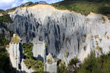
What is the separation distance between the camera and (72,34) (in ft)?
80.8

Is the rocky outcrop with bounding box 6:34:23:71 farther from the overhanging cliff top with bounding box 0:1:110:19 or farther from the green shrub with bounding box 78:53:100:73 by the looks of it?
the overhanging cliff top with bounding box 0:1:110:19

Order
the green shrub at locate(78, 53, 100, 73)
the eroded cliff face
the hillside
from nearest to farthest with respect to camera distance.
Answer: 1. the green shrub at locate(78, 53, 100, 73)
2. the hillside
3. the eroded cliff face

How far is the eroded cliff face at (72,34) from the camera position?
22.5 m

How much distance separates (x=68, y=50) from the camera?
23688 millimetres

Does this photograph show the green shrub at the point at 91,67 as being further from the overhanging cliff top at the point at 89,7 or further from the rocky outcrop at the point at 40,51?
A: the overhanging cliff top at the point at 89,7

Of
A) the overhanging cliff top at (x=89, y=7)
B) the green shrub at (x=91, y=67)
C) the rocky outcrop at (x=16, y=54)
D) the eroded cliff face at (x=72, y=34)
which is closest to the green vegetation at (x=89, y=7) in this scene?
the overhanging cliff top at (x=89, y=7)

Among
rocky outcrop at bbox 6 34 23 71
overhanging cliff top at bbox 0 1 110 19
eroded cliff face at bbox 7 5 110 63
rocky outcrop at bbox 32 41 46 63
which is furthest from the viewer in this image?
overhanging cliff top at bbox 0 1 110 19

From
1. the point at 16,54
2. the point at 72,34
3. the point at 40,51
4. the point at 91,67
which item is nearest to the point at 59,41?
the point at 72,34

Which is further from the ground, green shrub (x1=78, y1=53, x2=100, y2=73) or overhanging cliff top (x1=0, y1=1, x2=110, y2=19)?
overhanging cliff top (x1=0, y1=1, x2=110, y2=19)

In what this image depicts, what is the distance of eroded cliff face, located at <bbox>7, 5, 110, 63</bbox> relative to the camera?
22.5m

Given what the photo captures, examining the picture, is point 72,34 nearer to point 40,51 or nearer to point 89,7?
point 40,51

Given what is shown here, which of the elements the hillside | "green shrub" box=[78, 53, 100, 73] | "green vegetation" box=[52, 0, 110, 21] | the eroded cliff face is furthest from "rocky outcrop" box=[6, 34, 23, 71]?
"green vegetation" box=[52, 0, 110, 21]

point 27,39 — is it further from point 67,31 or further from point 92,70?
point 92,70

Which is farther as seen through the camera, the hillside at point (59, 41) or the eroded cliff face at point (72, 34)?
the eroded cliff face at point (72, 34)
